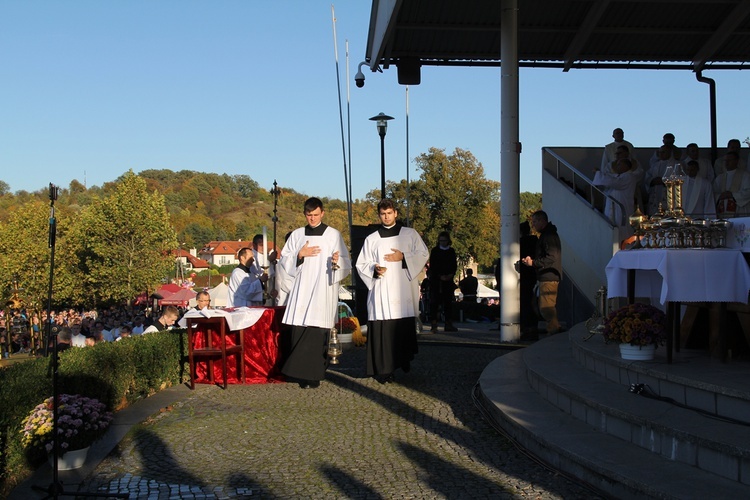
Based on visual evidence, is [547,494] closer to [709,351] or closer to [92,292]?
[709,351]

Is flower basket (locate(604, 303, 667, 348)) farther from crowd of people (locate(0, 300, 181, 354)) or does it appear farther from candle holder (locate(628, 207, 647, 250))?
crowd of people (locate(0, 300, 181, 354))

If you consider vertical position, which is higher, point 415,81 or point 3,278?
point 415,81

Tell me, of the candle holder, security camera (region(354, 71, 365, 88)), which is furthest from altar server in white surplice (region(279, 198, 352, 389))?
security camera (region(354, 71, 365, 88))

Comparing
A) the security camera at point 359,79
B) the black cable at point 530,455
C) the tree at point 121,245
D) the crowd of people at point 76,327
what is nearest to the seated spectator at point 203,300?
the crowd of people at point 76,327

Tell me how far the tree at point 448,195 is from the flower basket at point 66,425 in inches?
1566

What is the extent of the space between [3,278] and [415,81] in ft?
209

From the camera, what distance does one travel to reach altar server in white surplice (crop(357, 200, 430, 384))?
10219 millimetres

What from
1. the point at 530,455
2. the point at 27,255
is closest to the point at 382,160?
the point at 530,455

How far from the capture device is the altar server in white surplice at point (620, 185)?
14.1 m

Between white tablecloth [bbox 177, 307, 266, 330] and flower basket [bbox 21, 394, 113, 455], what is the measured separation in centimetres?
325

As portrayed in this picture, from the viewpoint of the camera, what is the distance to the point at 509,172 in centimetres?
1389

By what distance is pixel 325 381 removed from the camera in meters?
10.7

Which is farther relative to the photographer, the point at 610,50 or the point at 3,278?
the point at 3,278

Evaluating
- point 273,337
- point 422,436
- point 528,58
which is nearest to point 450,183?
point 528,58
